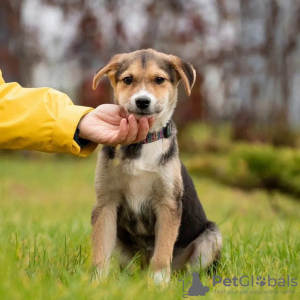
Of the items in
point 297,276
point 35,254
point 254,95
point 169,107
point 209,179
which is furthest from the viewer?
point 254,95

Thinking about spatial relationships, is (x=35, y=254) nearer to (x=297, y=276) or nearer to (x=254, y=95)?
(x=297, y=276)

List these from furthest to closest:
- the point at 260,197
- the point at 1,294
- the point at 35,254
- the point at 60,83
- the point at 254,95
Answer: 1. the point at 60,83
2. the point at 254,95
3. the point at 260,197
4. the point at 35,254
5. the point at 1,294

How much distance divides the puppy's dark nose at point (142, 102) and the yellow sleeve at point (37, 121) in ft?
1.31

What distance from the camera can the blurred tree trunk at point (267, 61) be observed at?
17531 millimetres

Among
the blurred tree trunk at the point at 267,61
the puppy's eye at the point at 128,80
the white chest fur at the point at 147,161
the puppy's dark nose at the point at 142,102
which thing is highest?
the puppy's eye at the point at 128,80

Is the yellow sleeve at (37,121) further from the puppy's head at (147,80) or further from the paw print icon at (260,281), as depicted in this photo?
the paw print icon at (260,281)

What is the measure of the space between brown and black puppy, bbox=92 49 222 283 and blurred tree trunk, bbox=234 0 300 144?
1327cm

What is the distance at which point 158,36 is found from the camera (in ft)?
63.2

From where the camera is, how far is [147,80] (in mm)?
3939

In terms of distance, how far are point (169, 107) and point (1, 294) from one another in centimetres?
203

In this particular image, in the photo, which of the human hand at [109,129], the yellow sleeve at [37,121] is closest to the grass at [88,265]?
the yellow sleeve at [37,121]

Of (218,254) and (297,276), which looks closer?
(297,276)

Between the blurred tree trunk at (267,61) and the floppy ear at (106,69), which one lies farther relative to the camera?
the blurred tree trunk at (267,61)

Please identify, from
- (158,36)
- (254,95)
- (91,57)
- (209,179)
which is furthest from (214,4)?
(209,179)
